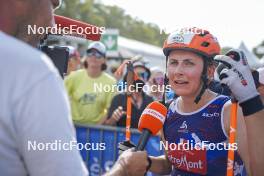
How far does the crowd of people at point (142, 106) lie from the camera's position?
1317 mm

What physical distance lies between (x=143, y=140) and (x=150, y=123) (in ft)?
0.58

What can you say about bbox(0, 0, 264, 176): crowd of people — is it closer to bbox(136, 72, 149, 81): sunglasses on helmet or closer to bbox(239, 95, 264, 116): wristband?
bbox(239, 95, 264, 116): wristband

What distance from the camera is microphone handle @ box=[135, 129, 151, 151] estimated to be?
2.66 meters

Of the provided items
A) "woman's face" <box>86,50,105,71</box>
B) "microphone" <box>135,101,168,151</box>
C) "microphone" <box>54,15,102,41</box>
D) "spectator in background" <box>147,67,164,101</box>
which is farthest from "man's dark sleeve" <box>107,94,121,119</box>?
"microphone" <box>135,101,168,151</box>

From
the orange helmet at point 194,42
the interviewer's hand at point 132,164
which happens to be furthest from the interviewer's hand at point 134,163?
the orange helmet at point 194,42

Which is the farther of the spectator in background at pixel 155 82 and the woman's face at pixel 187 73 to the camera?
the spectator in background at pixel 155 82

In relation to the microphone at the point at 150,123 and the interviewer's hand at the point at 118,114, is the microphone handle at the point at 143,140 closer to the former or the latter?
the microphone at the point at 150,123

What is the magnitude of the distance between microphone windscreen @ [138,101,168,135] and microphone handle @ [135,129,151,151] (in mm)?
28

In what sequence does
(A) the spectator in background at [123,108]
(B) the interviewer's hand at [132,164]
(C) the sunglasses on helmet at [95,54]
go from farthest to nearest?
(C) the sunglasses on helmet at [95,54] → (A) the spectator in background at [123,108] → (B) the interviewer's hand at [132,164]

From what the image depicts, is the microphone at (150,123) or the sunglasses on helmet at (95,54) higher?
the sunglasses on helmet at (95,54)

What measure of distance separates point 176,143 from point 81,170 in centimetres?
206

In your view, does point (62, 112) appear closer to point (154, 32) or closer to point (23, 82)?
point (23, 82)

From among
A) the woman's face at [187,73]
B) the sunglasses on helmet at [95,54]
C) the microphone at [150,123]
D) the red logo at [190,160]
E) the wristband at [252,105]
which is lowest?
the red logo at [190,160]

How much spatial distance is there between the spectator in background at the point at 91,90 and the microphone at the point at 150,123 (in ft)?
13.0
